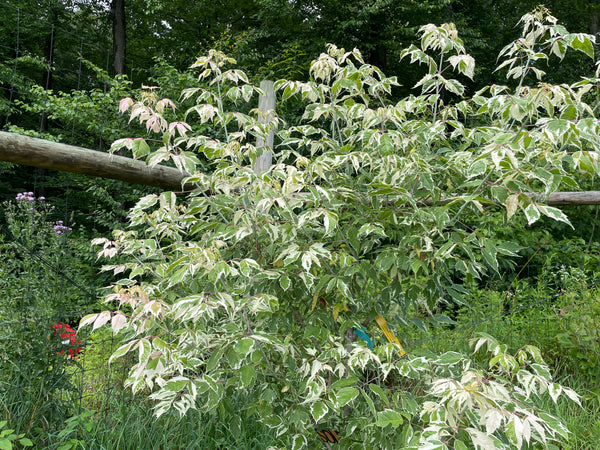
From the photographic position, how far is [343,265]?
58.8 inches

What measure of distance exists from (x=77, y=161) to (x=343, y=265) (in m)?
1.13

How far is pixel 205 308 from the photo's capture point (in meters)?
1.22

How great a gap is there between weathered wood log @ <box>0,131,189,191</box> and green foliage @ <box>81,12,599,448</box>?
10.8 inches

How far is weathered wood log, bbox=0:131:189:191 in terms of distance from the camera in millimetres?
1595

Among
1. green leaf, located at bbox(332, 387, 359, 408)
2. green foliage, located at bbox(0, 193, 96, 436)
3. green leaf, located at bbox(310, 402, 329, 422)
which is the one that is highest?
green leaf, located at bbox(332, 387, 359, 408)

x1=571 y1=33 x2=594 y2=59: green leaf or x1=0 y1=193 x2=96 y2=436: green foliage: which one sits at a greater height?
x1=571 y1=33 x2=594 y2=59: green leaf

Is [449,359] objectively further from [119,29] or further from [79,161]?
[119,29]

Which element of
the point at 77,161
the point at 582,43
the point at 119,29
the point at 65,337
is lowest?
the point at 65,337

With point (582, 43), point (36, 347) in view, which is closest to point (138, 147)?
point (36, 347)

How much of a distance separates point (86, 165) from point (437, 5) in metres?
7.93

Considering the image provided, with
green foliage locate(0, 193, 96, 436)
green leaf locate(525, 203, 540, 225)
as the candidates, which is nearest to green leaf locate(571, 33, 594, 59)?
green leaf locate(525, 203, 540, 225)

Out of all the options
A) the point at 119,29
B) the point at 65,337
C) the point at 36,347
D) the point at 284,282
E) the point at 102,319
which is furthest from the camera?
the point at 119,29

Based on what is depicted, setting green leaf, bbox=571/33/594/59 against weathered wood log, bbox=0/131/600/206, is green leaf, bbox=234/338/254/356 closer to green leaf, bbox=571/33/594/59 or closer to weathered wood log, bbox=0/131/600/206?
weathered wood log, bbox=0/131/600/206

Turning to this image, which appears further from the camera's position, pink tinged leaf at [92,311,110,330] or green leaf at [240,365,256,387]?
green leaf at [240,365,256,387]
